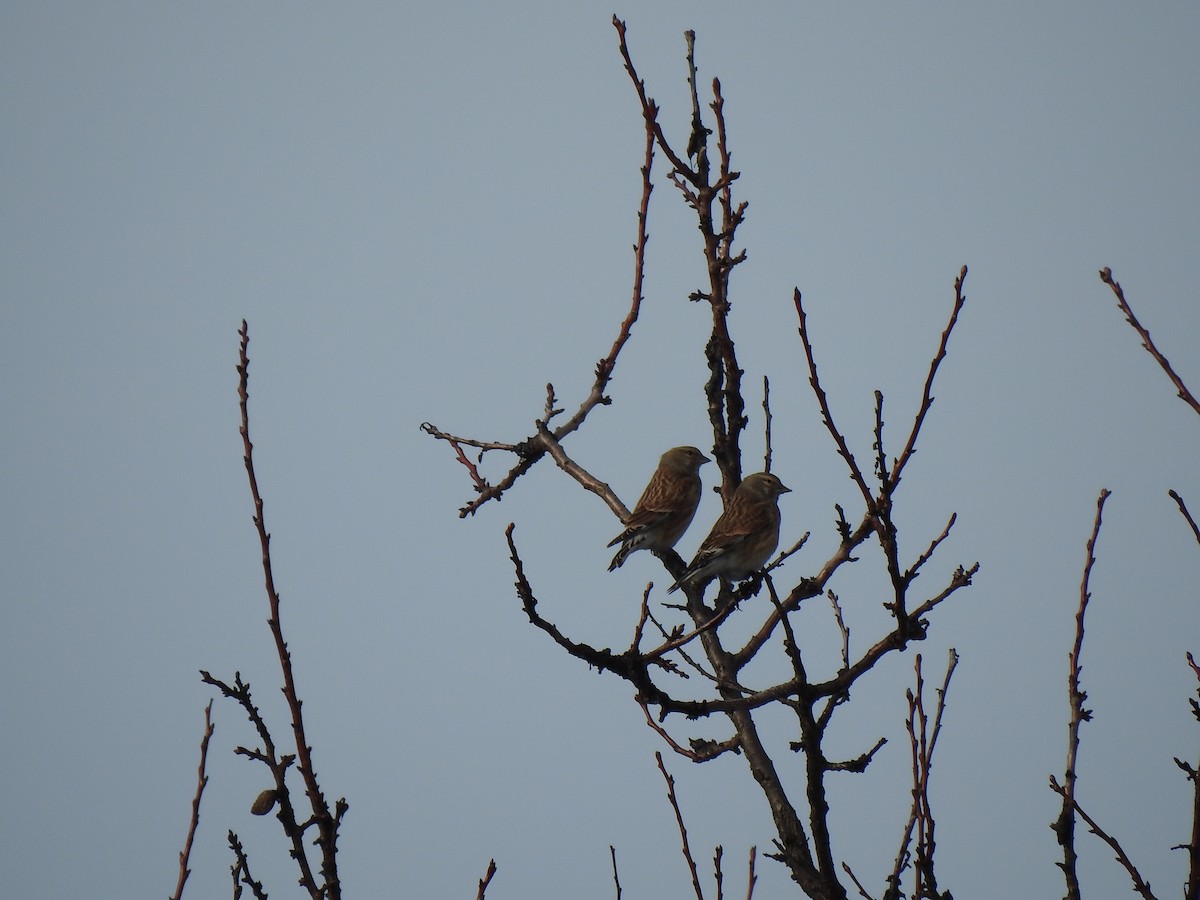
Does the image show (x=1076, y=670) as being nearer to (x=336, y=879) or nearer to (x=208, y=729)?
(x=336, y=879)

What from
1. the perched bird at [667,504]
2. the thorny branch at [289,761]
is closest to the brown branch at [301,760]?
the thorny branch at [289,761]

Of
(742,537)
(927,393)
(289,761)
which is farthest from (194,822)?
(742,537)

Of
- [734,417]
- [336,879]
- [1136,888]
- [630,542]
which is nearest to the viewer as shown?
[336,879]

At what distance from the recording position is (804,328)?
3.04 m

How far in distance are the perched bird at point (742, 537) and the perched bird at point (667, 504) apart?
0.49 meters

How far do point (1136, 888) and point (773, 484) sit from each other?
17.4 feet

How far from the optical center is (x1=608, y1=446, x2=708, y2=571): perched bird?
7.67m

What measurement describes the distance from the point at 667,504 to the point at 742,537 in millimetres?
1482

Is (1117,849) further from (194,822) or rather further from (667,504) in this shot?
(667,504)

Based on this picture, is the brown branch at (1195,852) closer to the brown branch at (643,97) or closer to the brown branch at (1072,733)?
the brown branch at (1072,733)

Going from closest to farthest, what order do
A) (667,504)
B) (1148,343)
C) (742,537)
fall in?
(1148,343) < (742,537) < (667,504)

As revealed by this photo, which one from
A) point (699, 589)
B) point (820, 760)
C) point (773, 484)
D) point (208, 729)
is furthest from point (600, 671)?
point (773, 484)

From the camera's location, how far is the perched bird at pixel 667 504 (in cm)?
767

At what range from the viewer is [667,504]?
8602 millimetres
